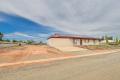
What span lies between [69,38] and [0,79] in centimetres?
3509

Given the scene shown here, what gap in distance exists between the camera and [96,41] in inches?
2013

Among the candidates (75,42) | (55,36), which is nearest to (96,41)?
(75,42)

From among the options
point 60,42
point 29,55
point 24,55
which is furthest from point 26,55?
point 60,42

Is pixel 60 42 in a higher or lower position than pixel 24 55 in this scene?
higher

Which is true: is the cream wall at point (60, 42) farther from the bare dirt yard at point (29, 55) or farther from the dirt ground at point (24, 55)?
the dirt ground at point (24, 55)

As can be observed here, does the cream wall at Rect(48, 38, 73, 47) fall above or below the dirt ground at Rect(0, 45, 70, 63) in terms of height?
above

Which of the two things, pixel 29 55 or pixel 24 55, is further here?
pixel 24 55

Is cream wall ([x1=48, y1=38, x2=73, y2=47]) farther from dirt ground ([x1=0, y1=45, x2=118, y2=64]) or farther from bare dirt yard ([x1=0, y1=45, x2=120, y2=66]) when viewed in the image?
dirt ground ([x1=0, y1=45, x2=118, y2=64])

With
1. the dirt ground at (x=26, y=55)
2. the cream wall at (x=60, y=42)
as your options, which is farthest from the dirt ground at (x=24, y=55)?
the cream wall at (x=60, y=42)

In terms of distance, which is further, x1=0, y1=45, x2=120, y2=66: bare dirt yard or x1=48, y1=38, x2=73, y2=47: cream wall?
x1=48, y1=38, x2=73, y2=47: cream wall

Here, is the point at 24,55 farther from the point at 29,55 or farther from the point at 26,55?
the point at 29,55

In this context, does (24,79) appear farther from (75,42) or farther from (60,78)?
(75,42)

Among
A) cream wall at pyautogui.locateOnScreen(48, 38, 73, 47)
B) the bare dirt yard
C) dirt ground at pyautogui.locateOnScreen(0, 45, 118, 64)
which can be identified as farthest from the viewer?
cream wall at pyautogui.locateOnScreen(48, 38, 73, 47)

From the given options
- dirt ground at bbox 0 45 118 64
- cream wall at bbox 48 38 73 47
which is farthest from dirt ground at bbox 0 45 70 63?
cream wall at bbox 48 38 73 47
